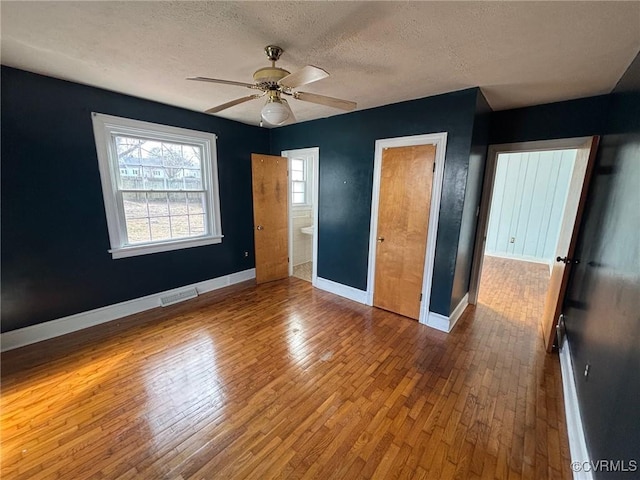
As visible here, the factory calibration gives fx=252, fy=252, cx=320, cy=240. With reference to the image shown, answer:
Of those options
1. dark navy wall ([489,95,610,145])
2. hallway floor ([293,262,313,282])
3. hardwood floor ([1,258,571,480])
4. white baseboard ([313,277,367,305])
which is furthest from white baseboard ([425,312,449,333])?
dark navy wall ([489,95,610,145])

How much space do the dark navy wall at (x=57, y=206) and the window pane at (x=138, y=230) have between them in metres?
0.22

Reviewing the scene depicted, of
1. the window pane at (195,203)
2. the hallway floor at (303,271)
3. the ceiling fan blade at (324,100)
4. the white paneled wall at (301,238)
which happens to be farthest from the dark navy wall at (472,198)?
the window pane at (195,203)

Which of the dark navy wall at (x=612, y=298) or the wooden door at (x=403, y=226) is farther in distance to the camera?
the wooden door at (x=403, y=226)

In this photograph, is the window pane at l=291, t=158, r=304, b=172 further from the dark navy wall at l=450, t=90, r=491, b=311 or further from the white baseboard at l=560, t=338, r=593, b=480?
the white baseboard at l=560, t=338, r=593, b=480

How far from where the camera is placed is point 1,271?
225cm

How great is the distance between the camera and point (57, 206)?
246cm

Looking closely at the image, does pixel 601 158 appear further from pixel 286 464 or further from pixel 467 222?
pixel 286 464

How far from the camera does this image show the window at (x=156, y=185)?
2.73 meters

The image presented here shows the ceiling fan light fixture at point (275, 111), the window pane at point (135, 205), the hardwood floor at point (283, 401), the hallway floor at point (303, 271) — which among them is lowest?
the hardwood floor at point (283, 401)

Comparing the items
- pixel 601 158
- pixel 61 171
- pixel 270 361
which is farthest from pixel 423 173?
pixel 61 171

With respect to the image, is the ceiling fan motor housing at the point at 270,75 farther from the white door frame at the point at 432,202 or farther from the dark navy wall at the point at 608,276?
the dark navy wall at the point at 608,276

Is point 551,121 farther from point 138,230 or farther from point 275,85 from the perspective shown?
point 138,230

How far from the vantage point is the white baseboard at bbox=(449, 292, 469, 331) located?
287cm

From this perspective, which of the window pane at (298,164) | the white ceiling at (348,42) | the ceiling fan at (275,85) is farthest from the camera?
the window pane at (298,164)
